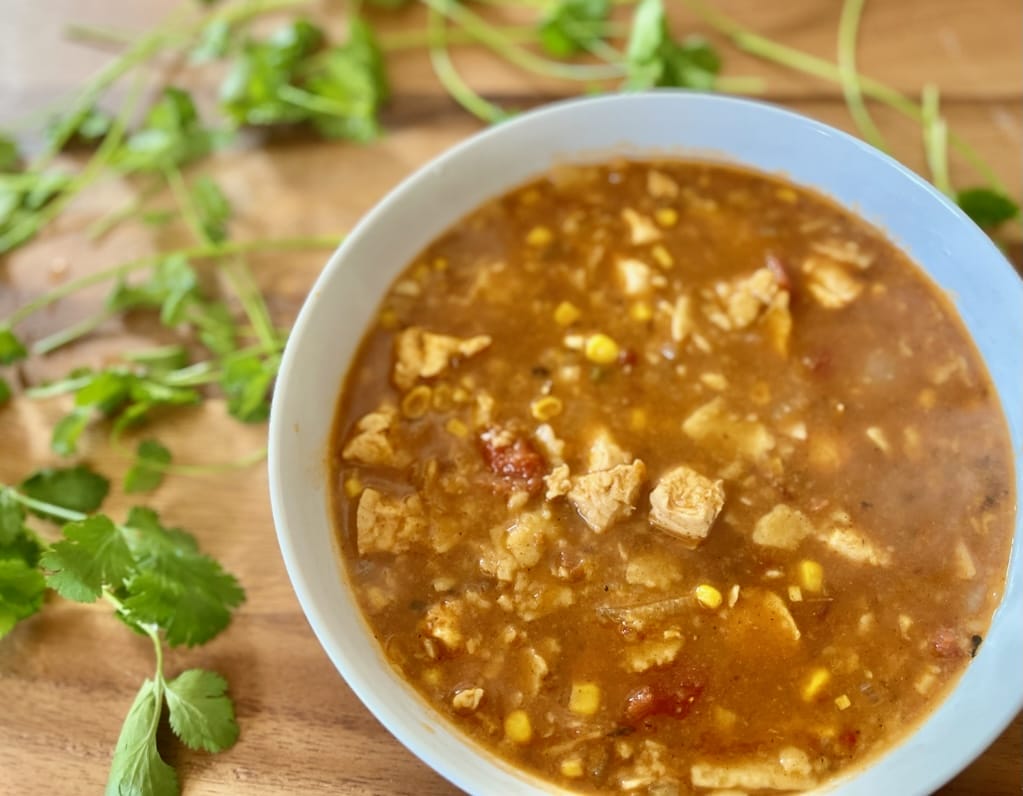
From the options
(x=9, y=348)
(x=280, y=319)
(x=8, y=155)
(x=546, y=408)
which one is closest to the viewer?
(x=546, y=408)

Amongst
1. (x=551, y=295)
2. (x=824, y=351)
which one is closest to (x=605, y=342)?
(x=551, y=295)

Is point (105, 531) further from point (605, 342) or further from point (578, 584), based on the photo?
point (605, 342)

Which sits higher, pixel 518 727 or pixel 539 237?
pixel 539 237

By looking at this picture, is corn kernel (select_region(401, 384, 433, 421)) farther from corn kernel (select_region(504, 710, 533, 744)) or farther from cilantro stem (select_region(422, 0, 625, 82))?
cilantro stem (select_region(422, 0, 625, 82))

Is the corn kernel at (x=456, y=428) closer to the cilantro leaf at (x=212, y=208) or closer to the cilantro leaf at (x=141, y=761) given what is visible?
the cilantro leaf at (x=141, y=761)

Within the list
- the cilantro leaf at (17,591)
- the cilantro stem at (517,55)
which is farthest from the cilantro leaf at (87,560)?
the cilantro stem at (517,55)

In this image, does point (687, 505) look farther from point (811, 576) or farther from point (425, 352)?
point (425, 352)

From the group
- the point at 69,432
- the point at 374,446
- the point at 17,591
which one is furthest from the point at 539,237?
the point at 17,591
